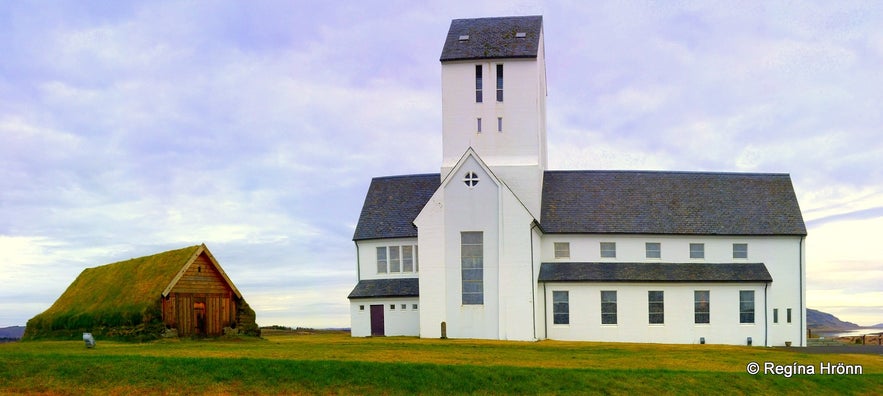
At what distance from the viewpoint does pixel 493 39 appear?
57.8 m

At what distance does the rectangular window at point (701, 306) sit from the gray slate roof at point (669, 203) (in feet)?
13.1

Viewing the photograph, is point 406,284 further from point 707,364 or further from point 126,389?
point 126,389

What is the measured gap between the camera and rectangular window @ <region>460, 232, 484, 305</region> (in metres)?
52.2

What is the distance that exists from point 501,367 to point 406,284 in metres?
25.5

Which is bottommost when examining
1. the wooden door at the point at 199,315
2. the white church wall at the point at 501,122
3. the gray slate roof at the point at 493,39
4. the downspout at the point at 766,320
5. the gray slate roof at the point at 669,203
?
the downspout at the point at 766,320

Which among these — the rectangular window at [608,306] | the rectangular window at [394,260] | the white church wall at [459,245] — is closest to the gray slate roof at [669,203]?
the rectangular window at [608,306]

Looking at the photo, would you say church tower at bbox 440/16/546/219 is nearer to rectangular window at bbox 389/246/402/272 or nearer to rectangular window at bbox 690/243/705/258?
rectangular window at bbox 389/246/402/272

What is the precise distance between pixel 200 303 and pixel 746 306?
104ft

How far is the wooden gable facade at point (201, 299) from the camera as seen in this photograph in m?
45.1

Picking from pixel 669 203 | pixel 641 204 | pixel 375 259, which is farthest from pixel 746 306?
pixel 375 259

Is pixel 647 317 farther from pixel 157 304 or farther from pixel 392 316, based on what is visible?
pixel 157 304

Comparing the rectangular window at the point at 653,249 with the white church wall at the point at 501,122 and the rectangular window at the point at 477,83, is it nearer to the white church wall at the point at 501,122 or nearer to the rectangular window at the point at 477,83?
the white church wall at the point at 501,122

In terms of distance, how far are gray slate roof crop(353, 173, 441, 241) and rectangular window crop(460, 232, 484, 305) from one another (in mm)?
5674

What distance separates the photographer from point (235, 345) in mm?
41750
